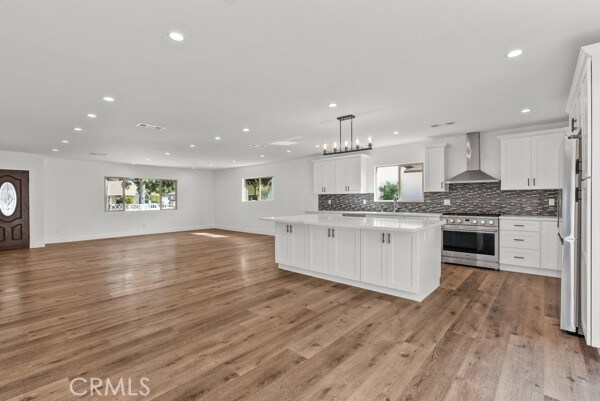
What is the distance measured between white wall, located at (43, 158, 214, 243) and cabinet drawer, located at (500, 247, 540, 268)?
10.4 m

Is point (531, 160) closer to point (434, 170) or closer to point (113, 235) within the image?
point (434, 170)

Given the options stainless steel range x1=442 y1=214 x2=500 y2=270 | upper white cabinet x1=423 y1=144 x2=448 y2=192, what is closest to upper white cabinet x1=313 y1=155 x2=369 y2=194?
upper white cabinet x1=423 y1=144 x2=448 y2=192

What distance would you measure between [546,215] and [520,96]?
2549mm

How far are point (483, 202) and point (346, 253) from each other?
337 centimetres

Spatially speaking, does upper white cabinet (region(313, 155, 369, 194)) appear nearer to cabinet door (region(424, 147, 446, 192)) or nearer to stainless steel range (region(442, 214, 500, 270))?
cabinet door (region(424, 147, 446, 192))

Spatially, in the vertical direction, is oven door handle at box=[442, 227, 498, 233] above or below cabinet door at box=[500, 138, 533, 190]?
below

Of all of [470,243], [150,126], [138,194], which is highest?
[150,126]

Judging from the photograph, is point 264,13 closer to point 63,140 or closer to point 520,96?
point 520,96

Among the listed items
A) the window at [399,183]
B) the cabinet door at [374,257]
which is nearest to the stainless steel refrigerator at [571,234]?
the cabinet door at [374,257]

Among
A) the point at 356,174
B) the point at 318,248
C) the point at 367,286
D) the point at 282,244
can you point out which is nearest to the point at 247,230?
the point at 356,174

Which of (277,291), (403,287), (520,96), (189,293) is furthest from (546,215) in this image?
(189,293)

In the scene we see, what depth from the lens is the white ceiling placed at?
76.2 inches

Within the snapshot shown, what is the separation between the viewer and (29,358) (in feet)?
7.44

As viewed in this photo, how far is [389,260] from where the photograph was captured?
3617mm
